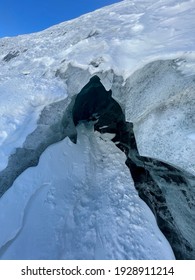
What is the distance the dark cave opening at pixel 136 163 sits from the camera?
267cm

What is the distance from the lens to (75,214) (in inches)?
105

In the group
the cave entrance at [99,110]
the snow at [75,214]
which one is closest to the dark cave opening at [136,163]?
the cave entrance at [99,110]

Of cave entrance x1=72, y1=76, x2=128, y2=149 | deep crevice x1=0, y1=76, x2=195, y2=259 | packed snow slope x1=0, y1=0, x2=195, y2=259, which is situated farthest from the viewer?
cave entrance x1=72, y1=76, x2=128, y2=149

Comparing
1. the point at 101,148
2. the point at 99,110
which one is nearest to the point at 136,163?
the point at 101,148

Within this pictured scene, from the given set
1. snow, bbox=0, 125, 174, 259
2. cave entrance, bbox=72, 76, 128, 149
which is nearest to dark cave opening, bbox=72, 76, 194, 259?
cave entrance, bbox=72, 76, 128, 149

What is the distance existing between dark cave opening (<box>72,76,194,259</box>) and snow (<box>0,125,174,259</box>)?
0.63ft

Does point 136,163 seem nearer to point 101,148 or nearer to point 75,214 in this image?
point 101,148

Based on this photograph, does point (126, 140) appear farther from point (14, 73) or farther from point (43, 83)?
point (14, 73)

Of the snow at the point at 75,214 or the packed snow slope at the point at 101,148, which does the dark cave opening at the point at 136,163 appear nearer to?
the packed snow slope at the point at 101,148

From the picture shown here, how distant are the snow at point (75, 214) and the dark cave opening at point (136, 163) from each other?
0.63ft

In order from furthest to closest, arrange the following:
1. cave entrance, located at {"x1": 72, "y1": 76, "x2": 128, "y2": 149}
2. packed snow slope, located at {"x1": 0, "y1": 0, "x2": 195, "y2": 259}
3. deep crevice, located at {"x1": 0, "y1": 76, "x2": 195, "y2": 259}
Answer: cave entrance, located at {"x1": 72, "y1": 76, "x2": 128, "y2": 149} < deep crevice, located at {"x1": 0, "y1": 76, "x2": 195, "y2": 259} < packed snow slope, located at {"x1": 0, "y1": 0, "x2": 195, "y2": 259}

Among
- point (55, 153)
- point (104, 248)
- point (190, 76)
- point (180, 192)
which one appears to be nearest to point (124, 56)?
point (190, 76)

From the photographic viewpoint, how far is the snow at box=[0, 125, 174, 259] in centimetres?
230

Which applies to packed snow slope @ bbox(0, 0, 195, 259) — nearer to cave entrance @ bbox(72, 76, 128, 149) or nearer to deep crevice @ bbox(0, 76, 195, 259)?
deep crevice @ bbox(0, 76, 195, 259)
